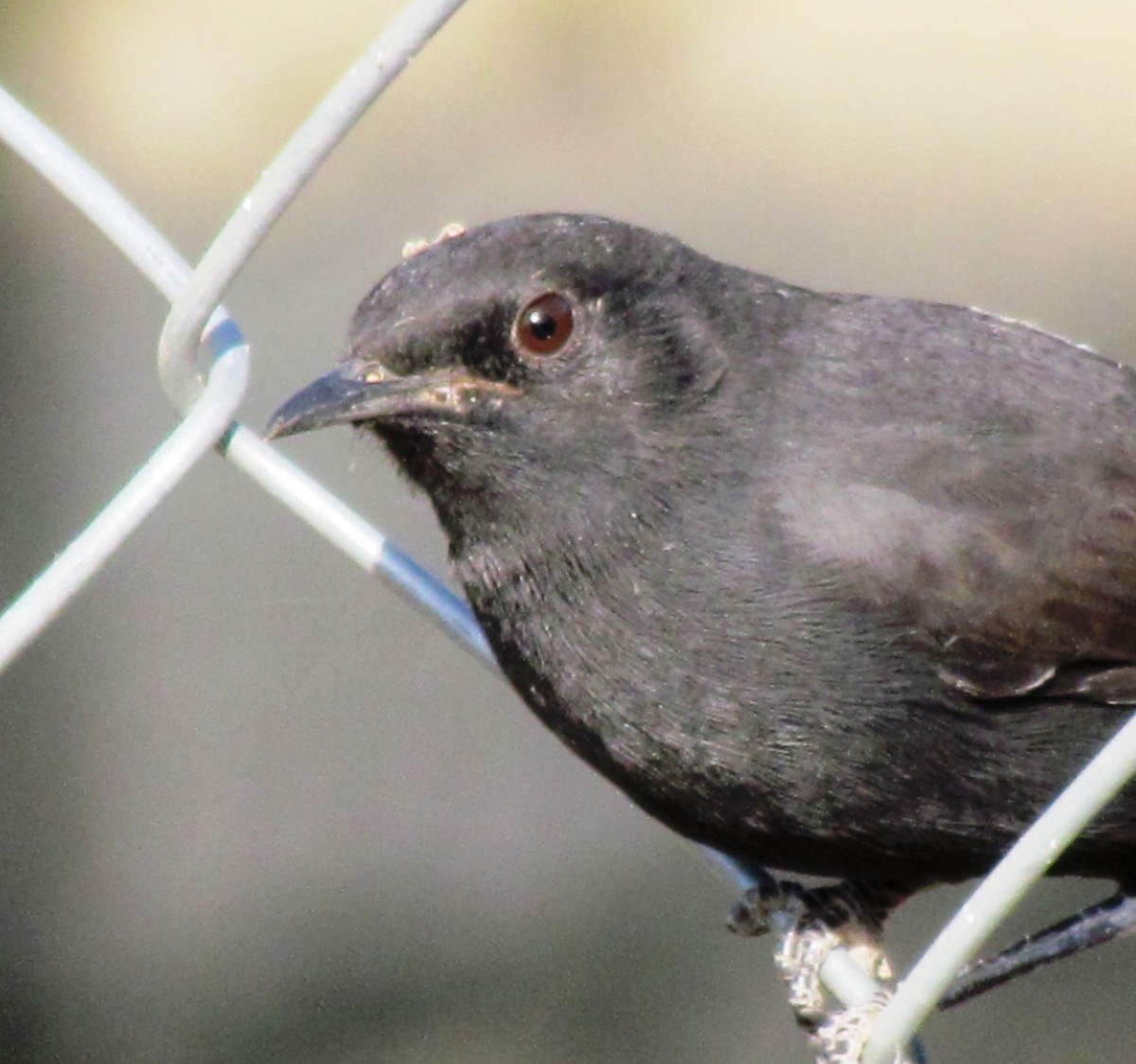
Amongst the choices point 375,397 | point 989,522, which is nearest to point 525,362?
point 375,397

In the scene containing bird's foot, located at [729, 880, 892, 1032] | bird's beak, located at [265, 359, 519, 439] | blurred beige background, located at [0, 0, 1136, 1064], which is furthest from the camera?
blurred beige background, located at [0, 0, 1136, 1064]

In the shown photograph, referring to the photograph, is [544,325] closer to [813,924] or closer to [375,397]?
[375,397]

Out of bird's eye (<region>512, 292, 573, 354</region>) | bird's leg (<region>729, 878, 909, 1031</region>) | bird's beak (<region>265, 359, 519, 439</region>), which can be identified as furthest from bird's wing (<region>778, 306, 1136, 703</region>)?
bird's leg (<region>729, 878, 909, 1031</region>)

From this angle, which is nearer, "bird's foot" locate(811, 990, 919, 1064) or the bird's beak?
the bird's beak

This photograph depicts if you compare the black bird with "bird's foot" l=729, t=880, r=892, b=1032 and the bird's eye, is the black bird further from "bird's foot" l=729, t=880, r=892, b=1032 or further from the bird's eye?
"bird's foot" l=729, t=880, r=892, b=1032

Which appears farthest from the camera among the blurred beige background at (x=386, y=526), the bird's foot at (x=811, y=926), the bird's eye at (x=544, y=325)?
the blurred beige background at (x=386, y=526)

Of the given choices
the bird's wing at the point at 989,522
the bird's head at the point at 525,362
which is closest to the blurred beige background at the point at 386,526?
the bird's head at the point at 525,362

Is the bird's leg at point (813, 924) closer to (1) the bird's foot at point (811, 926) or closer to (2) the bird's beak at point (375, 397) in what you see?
(1) the bird's foot at point (811, 926)

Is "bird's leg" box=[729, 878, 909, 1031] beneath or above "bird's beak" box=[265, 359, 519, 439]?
beneath
